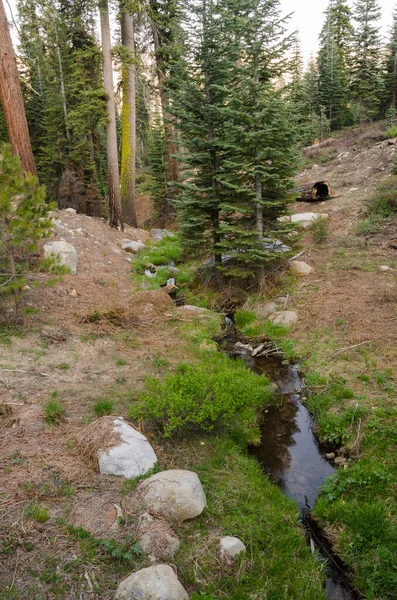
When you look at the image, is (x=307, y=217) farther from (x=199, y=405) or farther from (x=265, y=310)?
(x=199, y=405)

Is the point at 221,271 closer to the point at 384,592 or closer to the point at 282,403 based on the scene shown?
the point at 282,403

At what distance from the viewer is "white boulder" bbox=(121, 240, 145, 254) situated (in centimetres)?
1294

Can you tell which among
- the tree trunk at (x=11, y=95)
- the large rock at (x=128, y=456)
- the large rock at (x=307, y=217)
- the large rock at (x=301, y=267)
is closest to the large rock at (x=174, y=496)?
the large rock at (x=128, y=456)

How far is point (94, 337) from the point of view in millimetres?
6922

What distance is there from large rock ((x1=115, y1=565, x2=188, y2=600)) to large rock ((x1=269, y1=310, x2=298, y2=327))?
5861 millimetres

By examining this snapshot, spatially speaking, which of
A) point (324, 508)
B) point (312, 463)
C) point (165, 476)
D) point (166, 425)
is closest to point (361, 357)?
point (312, 463)

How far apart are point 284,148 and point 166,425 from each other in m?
6.71

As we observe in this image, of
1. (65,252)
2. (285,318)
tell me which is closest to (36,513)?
(285,318)

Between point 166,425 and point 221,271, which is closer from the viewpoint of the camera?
point 166,425

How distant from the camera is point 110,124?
13188mm

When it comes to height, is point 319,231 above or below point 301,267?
above

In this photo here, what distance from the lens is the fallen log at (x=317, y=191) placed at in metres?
14.2

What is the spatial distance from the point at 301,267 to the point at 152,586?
8.40 metres

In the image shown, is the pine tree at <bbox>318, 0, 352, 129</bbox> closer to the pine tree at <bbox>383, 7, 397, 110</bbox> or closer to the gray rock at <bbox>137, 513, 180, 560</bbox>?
the pine tree at <bbox>383, 7, 397, 110</bbox>
